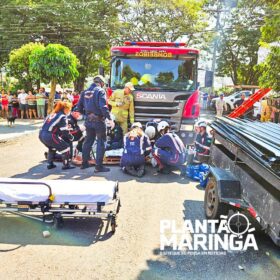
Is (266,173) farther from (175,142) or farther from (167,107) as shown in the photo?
(167,107)

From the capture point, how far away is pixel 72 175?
711 cm

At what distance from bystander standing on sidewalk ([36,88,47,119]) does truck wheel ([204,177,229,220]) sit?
14.6 m

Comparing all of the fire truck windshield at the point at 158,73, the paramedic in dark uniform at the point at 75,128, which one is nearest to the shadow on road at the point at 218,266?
the paramedic in dark uniform at the point at 75,128

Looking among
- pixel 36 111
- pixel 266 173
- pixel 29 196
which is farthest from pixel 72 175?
pixel 36 111

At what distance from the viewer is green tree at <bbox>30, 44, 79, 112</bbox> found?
16.0 m

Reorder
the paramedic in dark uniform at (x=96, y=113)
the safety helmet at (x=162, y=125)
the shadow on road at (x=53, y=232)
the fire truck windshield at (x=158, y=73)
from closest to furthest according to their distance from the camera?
the shadow on road at (x=53, y=232)
the paramedic in dark uniform at (x=96, y=113)
the safety helmet at (x=162, y=125)
the fire truck windshield at (x=158, y=73)

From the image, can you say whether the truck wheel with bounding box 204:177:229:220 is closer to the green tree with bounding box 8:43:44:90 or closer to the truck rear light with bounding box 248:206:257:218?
the truck rear light with bounding box 248:206:257:218

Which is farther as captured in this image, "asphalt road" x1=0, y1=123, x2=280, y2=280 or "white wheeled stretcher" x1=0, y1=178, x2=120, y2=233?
"white wheeled stretcher" x1=0, y1=178, x2=120, y2=233

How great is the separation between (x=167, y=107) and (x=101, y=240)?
5489mm

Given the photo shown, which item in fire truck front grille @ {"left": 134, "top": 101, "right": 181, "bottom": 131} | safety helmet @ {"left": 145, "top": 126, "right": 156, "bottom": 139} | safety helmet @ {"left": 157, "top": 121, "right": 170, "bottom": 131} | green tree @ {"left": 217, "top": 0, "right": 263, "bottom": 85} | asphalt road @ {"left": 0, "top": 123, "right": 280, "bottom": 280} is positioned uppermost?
green tree @ {"left": 217, "top": 0, "right": 263, "bottom": 85}

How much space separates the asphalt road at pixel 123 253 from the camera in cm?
347

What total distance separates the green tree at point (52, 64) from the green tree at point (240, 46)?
1892 cm

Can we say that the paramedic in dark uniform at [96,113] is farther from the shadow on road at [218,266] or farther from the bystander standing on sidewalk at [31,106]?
the bystander standing on sidewalk at [31,106]

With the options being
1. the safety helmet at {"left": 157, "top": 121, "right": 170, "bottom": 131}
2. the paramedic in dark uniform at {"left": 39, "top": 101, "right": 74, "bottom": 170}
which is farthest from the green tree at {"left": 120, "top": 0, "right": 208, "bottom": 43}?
the paramedic in dark uniform at {"left": 39, "top": 101, "right": 74, "bottom": 170}
